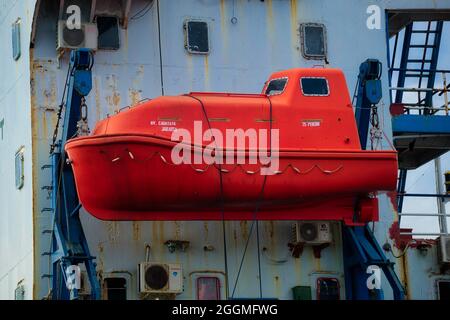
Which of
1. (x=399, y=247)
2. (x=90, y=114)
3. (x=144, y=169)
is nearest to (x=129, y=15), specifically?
(x=90, y=114)

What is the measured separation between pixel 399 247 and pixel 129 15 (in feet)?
21.4

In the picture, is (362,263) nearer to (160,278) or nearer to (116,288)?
(160,278)

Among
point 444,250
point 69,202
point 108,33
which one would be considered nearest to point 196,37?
point 108,33

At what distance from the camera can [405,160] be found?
106 feet

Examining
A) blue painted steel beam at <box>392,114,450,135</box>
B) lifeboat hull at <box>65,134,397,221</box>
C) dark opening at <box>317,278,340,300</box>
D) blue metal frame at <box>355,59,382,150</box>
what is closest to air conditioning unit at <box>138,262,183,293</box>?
lifeboat hull at <box>65,134,397,221</box>

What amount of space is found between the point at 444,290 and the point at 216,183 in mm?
5840

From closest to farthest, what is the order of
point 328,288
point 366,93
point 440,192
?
point 366,93 < point 328,288 < point 440,192

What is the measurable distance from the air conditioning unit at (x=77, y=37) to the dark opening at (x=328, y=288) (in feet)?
19.2

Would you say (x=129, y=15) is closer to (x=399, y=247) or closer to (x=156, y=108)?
(x=156, y=108)

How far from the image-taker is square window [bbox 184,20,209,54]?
2730 cm

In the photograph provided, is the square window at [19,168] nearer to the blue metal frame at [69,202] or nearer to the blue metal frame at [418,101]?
the blue metal frame at [69,202]

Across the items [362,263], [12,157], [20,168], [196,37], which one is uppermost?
[196,37]

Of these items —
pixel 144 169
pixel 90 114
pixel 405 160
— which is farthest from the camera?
pixel 405 160

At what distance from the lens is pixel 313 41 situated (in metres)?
27.9
